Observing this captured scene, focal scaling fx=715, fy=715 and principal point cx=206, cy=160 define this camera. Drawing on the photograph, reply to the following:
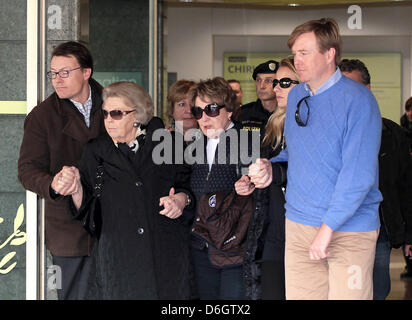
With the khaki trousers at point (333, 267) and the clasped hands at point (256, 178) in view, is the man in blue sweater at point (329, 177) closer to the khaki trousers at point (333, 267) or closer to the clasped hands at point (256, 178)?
the khaki trousers at point (333, 267)

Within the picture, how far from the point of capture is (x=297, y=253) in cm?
314

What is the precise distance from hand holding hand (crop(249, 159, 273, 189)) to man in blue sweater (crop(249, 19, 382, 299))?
19cm

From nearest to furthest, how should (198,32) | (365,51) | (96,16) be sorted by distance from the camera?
(96,16)
(365,51)
(198,32)

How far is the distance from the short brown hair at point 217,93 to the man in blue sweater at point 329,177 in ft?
2.29

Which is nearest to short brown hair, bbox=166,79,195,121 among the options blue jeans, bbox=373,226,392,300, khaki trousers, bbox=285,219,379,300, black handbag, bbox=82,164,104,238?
black handbag, bbox=82,164,104,238

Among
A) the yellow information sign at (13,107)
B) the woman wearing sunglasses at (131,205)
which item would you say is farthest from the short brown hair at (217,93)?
the yellow information sign at (13,107)

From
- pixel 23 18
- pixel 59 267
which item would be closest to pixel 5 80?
pixel 23 18

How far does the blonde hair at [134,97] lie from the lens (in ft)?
11.6

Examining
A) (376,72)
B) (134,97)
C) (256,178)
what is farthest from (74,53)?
(376,72)

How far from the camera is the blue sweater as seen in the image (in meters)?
2.90

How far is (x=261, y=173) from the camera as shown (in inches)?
132

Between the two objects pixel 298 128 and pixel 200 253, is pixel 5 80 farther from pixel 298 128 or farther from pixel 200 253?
pixel 298 128
